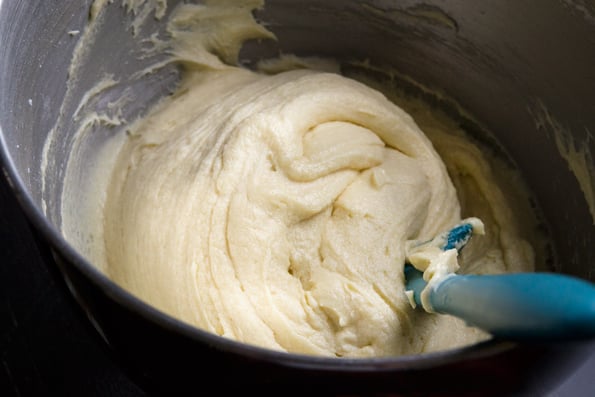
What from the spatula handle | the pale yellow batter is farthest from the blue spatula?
the pale yellow batter

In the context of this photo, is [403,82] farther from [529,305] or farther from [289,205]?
[529,305]

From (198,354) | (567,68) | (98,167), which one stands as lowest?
(98,167)

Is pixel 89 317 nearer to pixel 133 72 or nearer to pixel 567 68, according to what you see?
pixel 133 72

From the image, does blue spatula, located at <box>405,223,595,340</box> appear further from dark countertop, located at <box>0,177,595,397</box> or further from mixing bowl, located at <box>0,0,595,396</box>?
dark countertop, located at <box>0,177,595,397</box>

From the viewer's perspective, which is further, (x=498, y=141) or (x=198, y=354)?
(x=498, y=141)

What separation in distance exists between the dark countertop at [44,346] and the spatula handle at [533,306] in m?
0.53

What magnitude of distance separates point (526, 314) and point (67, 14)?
3.22ft

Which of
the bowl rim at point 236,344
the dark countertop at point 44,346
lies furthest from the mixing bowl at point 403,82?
the dark countertop at point 44,346

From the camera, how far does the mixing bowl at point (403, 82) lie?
0.78 m

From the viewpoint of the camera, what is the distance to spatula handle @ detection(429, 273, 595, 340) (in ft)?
2.35

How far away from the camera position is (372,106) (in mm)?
1527

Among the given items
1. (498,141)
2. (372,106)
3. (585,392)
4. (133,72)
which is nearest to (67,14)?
(133,72)

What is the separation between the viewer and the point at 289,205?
54.1 inches

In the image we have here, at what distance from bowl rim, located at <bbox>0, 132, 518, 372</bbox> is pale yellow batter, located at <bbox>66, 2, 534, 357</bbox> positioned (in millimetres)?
466
